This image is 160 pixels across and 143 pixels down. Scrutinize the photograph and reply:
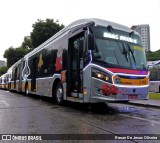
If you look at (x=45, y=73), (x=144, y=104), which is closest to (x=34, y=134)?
(x=144, y=104)

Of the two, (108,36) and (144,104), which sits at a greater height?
(108,36)

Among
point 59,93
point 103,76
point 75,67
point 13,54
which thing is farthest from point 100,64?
point 13,54

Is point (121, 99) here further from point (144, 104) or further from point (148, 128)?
point (144, 104)

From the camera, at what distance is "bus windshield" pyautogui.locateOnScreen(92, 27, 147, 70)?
896cm

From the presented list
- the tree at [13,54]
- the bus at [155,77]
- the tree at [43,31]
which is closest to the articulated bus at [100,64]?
the bus at [155,77]

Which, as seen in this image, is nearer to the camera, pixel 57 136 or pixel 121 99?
pixel 57 136

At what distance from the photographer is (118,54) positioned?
9297mm

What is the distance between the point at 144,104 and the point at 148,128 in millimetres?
5672

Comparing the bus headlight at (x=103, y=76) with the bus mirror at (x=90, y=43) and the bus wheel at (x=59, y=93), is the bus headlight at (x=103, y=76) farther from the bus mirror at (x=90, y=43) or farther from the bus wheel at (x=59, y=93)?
the bus wheel at (x=59, y=93)

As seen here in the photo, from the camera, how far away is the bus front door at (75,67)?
9.79 meters

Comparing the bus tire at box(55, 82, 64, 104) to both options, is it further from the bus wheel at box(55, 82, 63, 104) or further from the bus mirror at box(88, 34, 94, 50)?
the bus mirror at box(88, 34, 94, 50)

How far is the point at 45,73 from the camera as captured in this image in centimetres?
1416

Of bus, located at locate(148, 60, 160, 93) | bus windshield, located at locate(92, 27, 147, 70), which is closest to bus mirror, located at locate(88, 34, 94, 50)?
bus windshield, located at locate(92, 27, 147, 70)

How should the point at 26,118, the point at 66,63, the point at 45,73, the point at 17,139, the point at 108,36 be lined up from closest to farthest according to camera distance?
1. the point at 17,139
2. the point at 26,118
3. the point at 108,36
4. the point at 66,63
5. the point at 45,73
